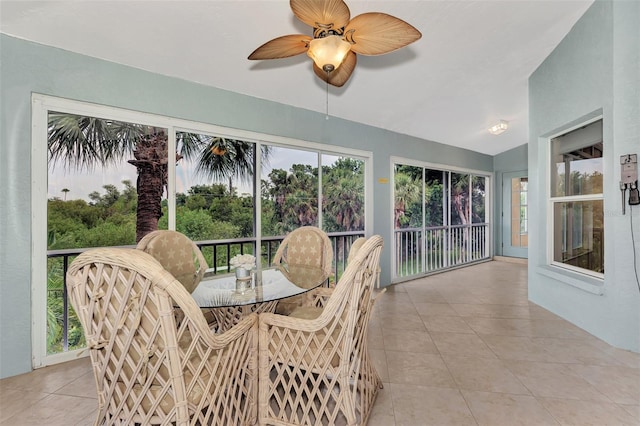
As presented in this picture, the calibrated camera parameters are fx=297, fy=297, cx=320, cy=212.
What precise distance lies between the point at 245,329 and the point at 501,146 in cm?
675

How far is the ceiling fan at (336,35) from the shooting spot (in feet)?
5.13

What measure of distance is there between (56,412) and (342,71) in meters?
2.85

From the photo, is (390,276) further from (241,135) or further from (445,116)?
(241,135)

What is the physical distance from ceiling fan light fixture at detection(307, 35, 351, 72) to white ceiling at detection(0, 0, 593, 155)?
1.97ft

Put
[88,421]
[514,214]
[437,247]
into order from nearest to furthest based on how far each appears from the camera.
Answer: [88,421]
[437,247]
[514,214]

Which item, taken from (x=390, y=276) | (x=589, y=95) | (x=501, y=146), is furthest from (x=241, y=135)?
(x=501, y=146)

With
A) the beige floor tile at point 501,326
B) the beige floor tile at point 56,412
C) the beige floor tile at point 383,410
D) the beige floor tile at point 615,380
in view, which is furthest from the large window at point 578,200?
the beige floor tile at point 56,412

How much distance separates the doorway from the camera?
6.62 m

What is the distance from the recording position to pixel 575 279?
9.51 ft

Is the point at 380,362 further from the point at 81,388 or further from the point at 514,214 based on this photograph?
the point at 514,214

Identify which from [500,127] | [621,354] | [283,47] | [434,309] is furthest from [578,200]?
[283,47]

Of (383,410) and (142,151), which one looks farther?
(142,151)

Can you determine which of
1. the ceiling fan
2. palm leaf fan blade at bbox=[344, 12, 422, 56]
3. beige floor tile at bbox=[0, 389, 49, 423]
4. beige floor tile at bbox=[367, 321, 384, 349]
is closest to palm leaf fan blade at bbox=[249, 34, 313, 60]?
the ceiling fan

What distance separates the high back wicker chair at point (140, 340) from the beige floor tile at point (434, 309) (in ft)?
8.82
